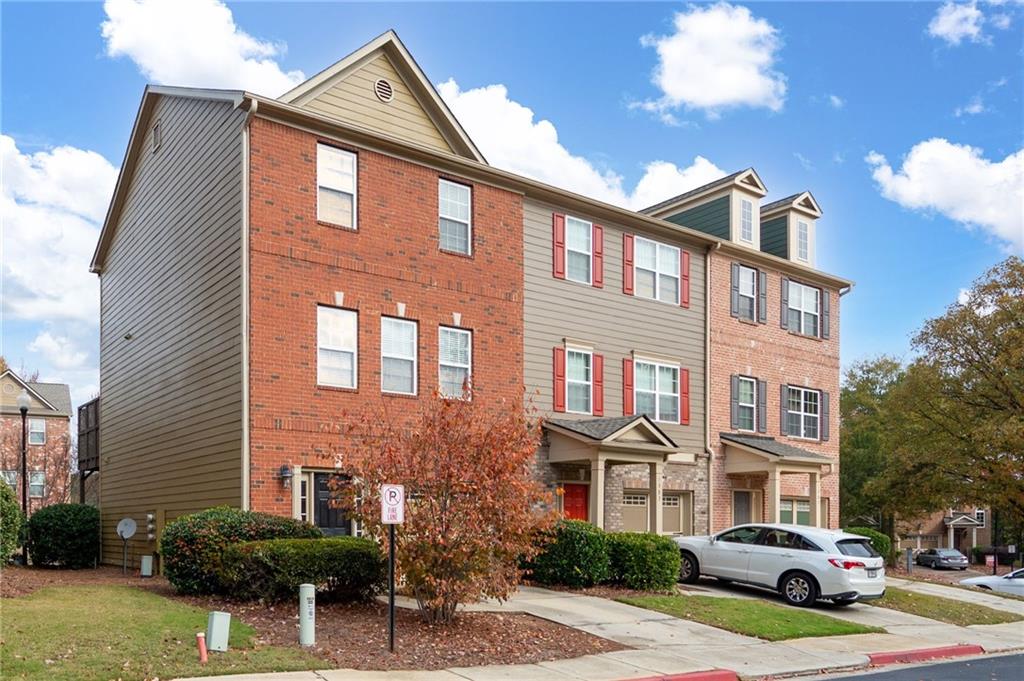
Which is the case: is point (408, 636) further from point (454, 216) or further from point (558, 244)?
point (558, 244)

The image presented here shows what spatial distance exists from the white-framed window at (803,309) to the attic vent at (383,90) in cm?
1396

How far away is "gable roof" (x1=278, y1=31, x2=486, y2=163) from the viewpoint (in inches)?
749

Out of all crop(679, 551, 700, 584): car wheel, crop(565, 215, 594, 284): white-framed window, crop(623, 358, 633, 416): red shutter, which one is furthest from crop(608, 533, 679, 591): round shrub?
crop(565, 215, 594, 284): white-framed window

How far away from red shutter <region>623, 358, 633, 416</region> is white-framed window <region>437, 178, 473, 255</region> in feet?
17.8

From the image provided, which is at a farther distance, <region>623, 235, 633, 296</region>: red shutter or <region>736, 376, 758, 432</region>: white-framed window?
<region>736, 376, 758, 432</region>: white-framed window

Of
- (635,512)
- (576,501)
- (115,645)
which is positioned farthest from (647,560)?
(115,645)

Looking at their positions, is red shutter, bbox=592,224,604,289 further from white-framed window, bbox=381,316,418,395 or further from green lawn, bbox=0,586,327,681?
green lawn, bbox=0,586,327,681

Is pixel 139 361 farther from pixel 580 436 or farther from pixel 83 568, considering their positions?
pixel 580 436

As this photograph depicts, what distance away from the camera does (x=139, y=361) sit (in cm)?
2325

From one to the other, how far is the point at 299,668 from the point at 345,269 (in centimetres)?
935

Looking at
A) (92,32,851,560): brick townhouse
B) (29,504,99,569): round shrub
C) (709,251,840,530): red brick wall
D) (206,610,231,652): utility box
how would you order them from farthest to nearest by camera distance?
(709,251,840,530): red brick wall, (29,504,99,569): round shrub, (92,32,851,560): brick townhouse, (206,610,231,652): utility box

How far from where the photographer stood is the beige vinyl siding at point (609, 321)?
21.9 m

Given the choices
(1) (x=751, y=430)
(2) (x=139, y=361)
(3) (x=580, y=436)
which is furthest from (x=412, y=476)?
(1) (x=751, y=430)

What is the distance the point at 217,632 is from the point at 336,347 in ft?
26.6
